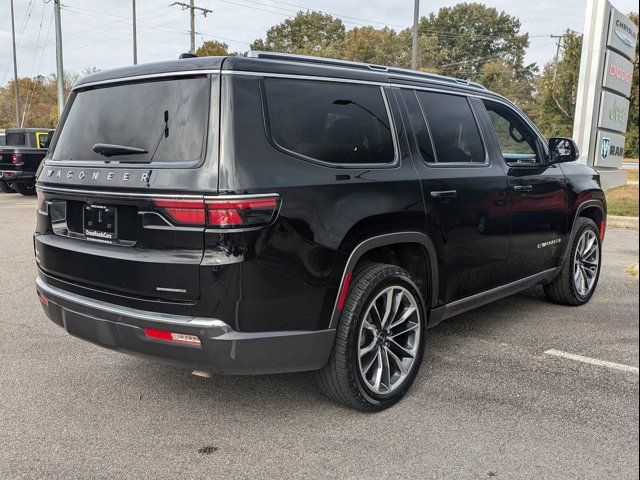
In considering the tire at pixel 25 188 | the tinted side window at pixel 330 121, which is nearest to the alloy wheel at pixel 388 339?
the tinted side window at pixel 330 121

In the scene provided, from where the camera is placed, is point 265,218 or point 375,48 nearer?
point 265,218

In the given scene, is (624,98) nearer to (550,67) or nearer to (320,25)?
(550,67)

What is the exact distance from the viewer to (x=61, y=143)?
11.6 ft

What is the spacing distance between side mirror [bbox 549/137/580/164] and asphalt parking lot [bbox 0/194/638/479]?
145cm

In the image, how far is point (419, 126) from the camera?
3736mm

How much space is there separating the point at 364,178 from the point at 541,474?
171 centimetres

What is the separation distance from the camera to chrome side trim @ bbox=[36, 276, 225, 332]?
2699 millimetres

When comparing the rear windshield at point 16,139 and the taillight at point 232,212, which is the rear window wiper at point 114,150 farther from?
the rear windshield at point 16,139

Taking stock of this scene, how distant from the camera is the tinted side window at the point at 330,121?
9.64 ft

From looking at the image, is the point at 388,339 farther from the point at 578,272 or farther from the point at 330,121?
the point at 578,272

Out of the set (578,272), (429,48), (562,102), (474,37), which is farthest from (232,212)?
(474,37)

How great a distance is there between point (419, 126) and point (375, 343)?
141 cm

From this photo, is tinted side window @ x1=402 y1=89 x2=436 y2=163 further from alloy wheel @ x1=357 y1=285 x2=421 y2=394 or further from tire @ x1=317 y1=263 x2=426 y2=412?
alloy wheel @ x1=357 y1=285 x2=421 y2=394

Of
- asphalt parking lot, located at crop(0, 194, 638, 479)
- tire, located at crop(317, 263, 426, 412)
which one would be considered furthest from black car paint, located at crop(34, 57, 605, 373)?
asphalt parking lot, located at crop(0, 194, 638, 479)
